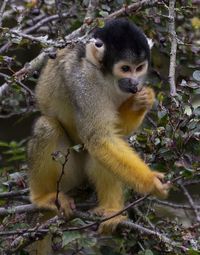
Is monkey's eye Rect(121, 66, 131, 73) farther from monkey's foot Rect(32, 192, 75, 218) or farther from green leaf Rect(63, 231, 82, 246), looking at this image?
green leaf Rect(63, 231, 82, 246)

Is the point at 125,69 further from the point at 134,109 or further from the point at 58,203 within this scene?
the point at 58,203

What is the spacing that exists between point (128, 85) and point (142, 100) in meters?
0.20

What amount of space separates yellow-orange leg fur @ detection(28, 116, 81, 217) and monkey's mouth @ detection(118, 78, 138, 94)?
0.58 meters

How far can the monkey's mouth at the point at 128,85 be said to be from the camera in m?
4.62

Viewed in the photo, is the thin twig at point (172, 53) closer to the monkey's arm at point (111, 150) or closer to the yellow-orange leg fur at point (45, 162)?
the monkey's arm at point (111, 150)

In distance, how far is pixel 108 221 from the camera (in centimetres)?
463

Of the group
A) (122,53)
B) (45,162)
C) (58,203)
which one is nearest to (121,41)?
(122,53)

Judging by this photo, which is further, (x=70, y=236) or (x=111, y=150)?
(x=111, y=150)

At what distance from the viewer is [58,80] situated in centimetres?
495

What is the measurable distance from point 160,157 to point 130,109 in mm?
880

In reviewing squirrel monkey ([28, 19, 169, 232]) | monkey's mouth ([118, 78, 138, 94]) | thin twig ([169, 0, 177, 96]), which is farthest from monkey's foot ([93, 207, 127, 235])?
thin twig ([169, 0, 177, 96])

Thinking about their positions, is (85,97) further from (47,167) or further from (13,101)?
(13,101)

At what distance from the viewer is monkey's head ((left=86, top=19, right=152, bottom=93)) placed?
458 centimetres

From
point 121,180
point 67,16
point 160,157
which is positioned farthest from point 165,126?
point 67,16
